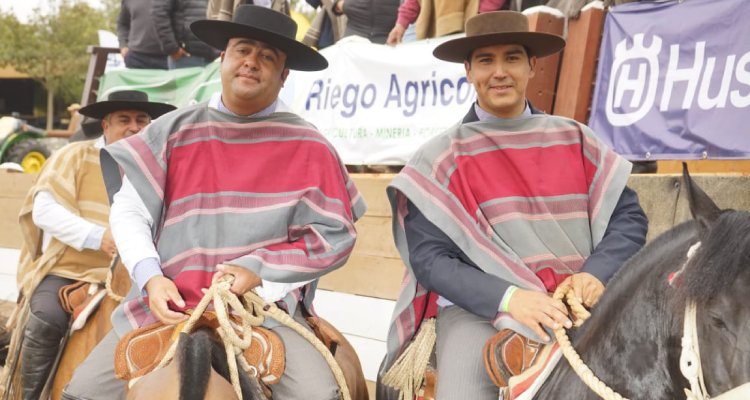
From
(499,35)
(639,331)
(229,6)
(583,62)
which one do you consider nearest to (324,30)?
(229,6)

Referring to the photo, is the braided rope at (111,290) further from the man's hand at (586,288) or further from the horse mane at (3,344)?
the man's hand at (586,288)

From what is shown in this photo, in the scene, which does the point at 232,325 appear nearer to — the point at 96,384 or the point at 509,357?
the point at 96,384

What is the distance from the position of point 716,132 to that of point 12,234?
24.6 feet

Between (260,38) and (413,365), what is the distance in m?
1.49

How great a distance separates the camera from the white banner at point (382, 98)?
5887mm

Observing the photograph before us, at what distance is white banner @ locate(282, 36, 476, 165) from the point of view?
589 centimetres

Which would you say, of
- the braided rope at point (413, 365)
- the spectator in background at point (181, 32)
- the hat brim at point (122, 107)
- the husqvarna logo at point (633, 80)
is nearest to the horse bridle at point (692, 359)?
the braided rope at point (413, 365)

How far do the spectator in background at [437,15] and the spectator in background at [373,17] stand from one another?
1.32ft

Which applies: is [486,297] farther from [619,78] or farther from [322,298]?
[322,298]

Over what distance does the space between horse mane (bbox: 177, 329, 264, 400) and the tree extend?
32.4 m

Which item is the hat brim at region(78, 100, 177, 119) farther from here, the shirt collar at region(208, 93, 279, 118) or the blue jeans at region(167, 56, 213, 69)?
the blue jeans at region(167, 56, 213, 69)

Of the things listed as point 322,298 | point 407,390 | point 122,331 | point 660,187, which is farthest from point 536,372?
point 322,298

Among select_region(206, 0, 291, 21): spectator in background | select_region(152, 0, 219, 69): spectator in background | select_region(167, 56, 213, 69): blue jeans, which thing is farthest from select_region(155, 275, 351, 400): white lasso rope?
select_region(167, 56, 213, 69): blue jeans

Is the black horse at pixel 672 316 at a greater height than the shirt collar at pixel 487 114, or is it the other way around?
the shirt collar at pixel 487 114
